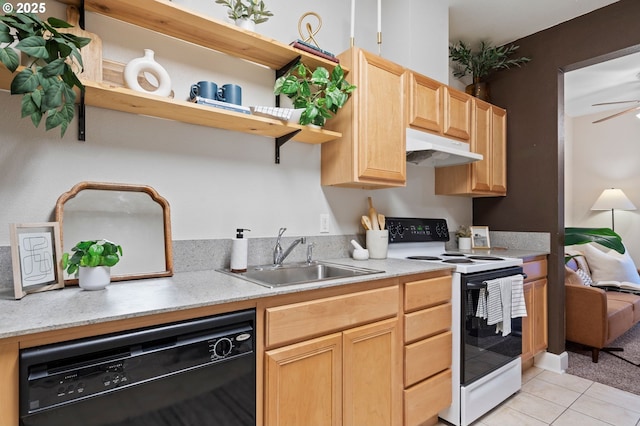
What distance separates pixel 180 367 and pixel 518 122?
318 centimetres

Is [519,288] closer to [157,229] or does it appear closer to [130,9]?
[157,229]

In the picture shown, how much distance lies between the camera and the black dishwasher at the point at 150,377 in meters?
0.84

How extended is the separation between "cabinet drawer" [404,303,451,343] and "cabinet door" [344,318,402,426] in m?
0.08

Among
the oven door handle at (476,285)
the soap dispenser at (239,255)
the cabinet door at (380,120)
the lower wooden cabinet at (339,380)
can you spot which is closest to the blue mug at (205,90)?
the soap dispenser at (239,255)

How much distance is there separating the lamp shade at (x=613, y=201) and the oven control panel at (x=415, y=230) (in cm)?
306

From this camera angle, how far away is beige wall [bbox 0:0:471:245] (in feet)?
4.34

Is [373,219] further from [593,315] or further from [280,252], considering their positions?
[593,315]

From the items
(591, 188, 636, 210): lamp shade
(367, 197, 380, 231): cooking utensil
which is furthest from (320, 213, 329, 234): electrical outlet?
(591, 188, 636, 210): lamp shade

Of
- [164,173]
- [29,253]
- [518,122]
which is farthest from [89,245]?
[518,122]

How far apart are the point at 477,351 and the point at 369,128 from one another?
1408 millimetres

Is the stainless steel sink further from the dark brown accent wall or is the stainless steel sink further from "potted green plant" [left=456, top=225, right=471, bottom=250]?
the dark brown accent wall

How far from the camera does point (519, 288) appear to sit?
7.07ft

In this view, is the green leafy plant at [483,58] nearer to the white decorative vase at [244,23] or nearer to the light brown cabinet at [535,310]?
the light brown cabinet at [535,310]

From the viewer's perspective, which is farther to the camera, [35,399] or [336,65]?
[336,65]
